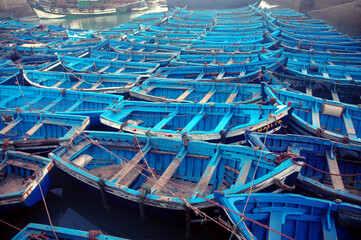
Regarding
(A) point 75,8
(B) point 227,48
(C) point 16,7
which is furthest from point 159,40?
(C) point 16,7

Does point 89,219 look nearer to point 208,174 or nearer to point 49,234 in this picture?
point 49,234

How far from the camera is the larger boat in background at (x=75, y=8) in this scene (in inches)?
1725

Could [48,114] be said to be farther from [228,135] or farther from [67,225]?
[228,135]

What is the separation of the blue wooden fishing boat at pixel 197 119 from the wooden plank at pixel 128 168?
2.52 feet

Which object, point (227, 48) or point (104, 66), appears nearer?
point (104, 66)

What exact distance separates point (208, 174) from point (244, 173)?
94 centimetres

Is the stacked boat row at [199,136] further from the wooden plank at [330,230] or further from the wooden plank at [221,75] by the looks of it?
the wooden plank at [221,75]

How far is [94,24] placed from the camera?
42000mm

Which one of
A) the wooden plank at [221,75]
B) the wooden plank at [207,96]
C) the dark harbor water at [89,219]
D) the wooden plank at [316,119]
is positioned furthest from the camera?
the wooden plank at [221,75]

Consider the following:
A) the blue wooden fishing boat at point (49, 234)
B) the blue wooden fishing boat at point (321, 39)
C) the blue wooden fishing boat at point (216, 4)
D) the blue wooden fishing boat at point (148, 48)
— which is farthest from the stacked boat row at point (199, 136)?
the blue wooden fishing boat at point (216, 4)

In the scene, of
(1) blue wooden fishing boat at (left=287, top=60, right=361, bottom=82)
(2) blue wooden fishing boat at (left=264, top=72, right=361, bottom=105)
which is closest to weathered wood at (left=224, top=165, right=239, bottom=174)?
(2) blue wooden fishing boat at (left=264, top=72, right=361, bottom=105)

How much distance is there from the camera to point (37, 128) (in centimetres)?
940

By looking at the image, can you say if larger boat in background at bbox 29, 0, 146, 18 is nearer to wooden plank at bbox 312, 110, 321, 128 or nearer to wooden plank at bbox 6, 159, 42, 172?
wooden plank at bbox 6, 159, 42, 172

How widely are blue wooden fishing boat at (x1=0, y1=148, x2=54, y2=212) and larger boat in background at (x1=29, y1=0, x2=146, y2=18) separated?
142ft
